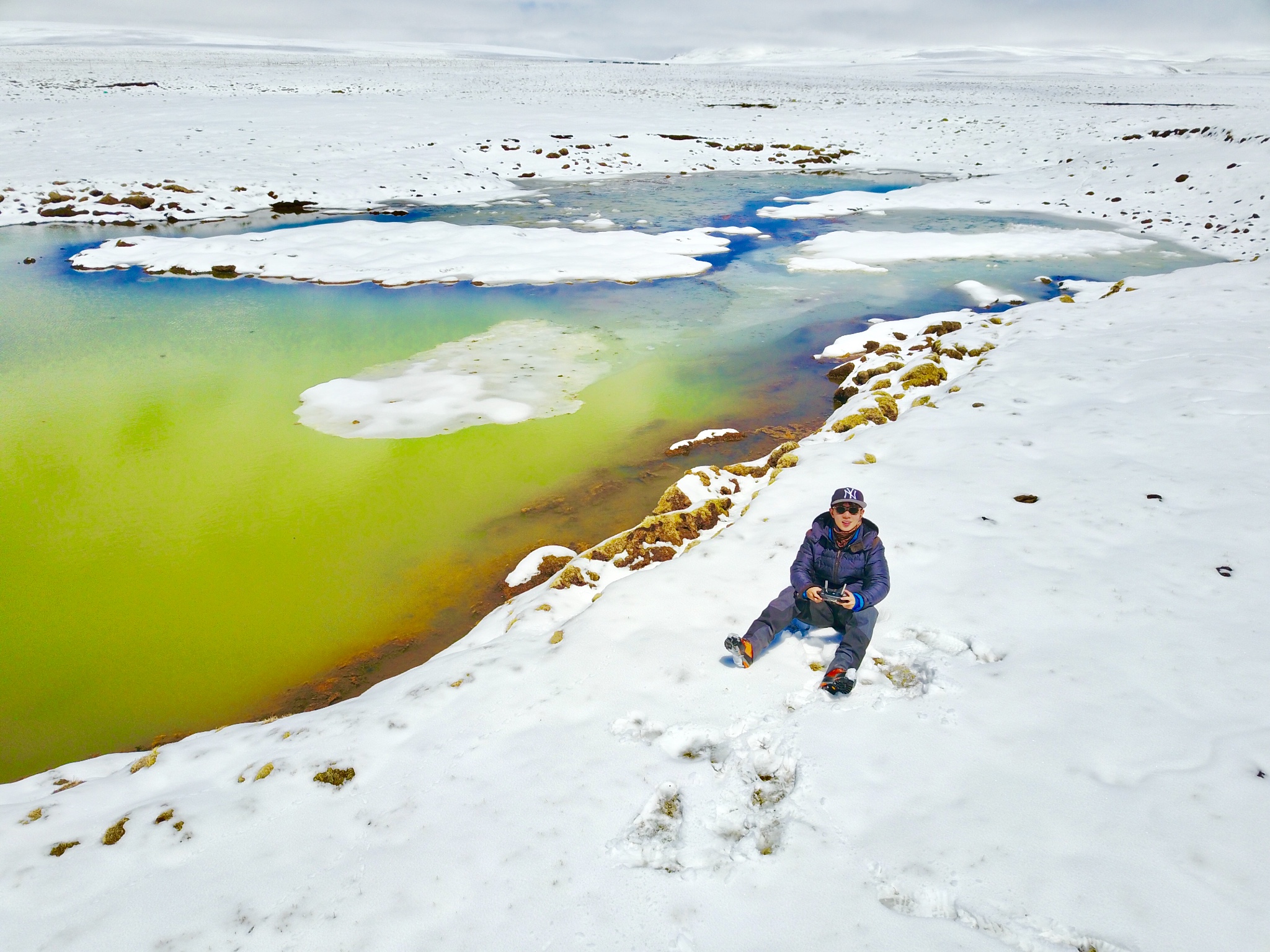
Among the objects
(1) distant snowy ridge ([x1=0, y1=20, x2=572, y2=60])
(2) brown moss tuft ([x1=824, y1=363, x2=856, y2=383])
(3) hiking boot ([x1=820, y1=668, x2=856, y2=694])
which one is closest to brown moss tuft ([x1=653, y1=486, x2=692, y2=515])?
(3) hiking boot ([x1=820, y1=668, x2=856, y2=694])

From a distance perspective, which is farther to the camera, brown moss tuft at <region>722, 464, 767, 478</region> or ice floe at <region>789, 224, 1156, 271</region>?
ice floe at <region>789, 224, 1156, 271</region>

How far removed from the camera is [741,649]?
4.67 meters

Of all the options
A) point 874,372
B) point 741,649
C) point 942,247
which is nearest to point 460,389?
point 874,372

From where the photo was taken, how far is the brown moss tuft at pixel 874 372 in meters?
11.2

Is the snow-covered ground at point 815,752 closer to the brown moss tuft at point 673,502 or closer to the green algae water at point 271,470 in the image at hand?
the brown moss tuft at point 673,502

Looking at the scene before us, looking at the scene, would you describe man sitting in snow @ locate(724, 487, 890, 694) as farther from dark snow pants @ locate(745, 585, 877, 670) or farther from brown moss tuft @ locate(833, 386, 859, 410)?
brown moss tuft @ locate(833, 386, 859, 410)

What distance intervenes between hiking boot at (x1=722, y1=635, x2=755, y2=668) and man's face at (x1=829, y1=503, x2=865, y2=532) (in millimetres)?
1100

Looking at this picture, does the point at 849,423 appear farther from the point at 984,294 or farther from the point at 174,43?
the point at 174,43

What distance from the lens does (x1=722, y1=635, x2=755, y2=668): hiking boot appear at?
466cm

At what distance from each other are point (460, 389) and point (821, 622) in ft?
26.5

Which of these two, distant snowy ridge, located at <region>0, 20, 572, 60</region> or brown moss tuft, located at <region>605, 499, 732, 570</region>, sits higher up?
distant snowy ridge, located at <region>0, 20, 572, 60</region>

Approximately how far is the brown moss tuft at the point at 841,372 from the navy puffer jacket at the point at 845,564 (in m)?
7.82

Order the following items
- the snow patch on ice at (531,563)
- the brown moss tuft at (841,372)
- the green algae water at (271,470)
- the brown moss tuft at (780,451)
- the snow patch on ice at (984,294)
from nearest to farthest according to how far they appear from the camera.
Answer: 1. the green algae water at (271,470)
2. the snow patch on ice at (531,563)
3. the brown moss tuft at (780,451)
4. the brown moss tuft at (841,372)
5. the snow patch on ice at (984,294)

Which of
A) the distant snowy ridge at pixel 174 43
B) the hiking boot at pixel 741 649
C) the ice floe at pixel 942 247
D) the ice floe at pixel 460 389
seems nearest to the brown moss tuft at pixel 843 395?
the ice floe at pixel 460 389
